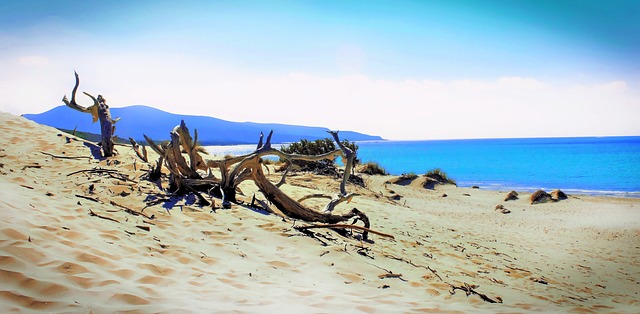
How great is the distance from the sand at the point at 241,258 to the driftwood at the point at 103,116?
536mm

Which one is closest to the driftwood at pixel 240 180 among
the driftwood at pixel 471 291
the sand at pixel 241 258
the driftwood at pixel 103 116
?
the sand at pixel 241 258

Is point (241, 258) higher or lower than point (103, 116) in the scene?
lower

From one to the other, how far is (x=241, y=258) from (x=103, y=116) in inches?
302

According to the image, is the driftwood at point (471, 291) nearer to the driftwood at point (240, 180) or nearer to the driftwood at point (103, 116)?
the driftwood at point (240, 180)

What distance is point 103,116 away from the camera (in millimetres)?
9852

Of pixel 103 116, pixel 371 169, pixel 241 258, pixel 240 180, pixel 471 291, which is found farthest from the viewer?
pixel 371 169

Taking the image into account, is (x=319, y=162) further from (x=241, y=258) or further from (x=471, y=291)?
(x=471, y=291)

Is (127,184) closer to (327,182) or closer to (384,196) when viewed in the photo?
(327,182)

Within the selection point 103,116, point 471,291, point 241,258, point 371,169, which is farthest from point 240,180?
point 371,169

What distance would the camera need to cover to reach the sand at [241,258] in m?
2.80

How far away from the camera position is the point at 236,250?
4.57 m

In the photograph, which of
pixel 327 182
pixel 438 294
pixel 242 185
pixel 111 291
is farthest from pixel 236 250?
pixel 327 182

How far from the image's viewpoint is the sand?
2.80 m

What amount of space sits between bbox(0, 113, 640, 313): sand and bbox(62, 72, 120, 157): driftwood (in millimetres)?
536
